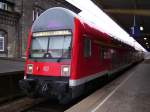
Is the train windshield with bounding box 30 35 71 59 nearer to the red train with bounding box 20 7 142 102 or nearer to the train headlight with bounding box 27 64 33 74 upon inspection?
the red train with bounding box 20 7 142 102

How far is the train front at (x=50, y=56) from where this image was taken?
1005 centimetres

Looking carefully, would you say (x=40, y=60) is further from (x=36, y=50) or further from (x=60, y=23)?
(x=60, y=23)

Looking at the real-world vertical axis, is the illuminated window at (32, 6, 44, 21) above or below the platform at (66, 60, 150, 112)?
above

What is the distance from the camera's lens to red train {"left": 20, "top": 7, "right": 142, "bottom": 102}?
9.95m

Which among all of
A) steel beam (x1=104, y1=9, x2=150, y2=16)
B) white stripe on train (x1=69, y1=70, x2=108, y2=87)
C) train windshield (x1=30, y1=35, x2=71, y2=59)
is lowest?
white stripe on train (x1=69, y1=70, x2=108, y2=87)

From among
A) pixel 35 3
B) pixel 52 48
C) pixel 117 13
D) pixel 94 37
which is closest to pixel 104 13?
pixel 117 13

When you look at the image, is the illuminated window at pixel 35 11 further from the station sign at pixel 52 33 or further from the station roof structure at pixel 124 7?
the station sign at pixel 52 33

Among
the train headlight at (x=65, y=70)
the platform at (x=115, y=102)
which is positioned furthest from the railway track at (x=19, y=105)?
the platform at (x=115, y=102)

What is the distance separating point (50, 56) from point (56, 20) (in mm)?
1244

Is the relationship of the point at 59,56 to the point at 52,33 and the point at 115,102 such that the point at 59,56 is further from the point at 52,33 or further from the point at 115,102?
the point at 115,102

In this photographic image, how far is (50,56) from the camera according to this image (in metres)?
10.5

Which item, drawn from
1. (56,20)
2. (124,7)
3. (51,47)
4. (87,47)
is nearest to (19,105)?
(51,47)

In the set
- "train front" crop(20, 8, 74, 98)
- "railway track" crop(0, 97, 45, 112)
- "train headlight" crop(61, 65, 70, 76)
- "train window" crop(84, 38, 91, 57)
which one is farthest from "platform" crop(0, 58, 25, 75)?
"train window" crop(84, 38, 91, 57)

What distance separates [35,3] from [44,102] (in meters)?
18.6
